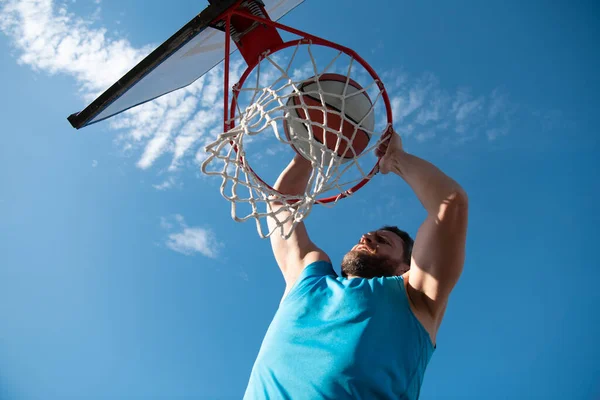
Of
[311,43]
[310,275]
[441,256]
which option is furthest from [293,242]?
[311,43]

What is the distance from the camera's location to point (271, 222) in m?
3.15

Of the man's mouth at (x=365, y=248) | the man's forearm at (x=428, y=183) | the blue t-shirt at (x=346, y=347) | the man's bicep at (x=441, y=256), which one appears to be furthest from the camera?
the man's mouth at (x=365, y=248)

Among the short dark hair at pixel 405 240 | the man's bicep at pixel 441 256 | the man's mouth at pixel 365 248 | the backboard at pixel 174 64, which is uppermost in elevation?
the backboard at pixel 174 64

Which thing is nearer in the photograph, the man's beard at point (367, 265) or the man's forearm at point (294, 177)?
the man's beard at point (367, 265)

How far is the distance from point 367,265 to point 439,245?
0.57 meters

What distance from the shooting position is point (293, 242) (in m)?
2.91

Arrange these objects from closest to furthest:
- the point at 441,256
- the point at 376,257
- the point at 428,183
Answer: the point at 441,256
the point at 428,183
the point at 376,257

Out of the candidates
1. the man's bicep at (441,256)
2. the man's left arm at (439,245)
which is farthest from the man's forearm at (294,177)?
the man's bicep at (441,256)

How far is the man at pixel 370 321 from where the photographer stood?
1.80 meters

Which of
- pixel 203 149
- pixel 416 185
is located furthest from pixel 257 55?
pixel 416 185

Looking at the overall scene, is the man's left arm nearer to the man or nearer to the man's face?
the man

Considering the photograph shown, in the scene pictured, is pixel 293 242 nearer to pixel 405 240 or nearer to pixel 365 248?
pixel 365 248

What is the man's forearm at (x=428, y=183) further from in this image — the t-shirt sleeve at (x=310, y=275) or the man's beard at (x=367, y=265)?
the t-shirt sleeve at (x=310, y=275)

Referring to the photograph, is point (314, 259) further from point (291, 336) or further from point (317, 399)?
point (317, 399)
